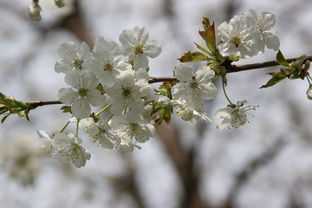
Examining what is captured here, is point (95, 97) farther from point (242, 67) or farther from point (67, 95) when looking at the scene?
point (242, 67)

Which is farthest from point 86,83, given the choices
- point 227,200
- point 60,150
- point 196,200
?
point 227,200

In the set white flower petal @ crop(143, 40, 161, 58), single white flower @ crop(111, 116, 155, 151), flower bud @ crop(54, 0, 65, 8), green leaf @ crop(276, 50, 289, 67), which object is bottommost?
single white flower @ crop(111, 116, 155, 151)

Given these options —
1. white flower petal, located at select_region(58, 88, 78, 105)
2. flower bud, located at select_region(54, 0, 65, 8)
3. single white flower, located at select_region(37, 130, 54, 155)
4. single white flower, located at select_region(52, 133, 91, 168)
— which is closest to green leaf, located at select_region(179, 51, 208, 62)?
white flower petal, located at select_region(58, 88, 78, 105)

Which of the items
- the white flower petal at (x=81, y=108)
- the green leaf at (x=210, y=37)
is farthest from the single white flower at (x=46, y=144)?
the green leaf at (x=210, y=37)

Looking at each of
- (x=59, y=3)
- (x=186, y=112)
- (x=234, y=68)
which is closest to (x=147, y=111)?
(x=186, y=112)

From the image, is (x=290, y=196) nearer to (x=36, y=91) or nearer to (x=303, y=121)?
(x=303, y=121)

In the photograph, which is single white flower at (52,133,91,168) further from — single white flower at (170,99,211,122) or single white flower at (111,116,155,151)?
single white flower at (170,99,211,122)
